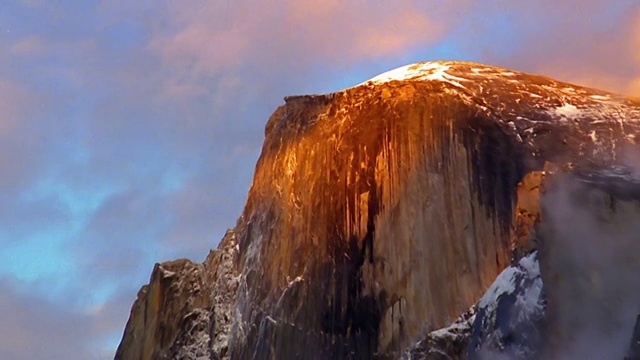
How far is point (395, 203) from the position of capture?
27.2m

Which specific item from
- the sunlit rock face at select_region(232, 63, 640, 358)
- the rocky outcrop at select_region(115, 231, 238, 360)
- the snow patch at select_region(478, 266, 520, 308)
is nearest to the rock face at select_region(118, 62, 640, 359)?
the sunlit rock face at select_region(232, 63, 640, 358)

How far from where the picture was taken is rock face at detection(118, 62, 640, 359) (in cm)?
2550

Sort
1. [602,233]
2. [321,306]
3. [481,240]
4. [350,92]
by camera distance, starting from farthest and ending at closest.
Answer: [350,92] < [321,306] < [481,240] < [602,233]

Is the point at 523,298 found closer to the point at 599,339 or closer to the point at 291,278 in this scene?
the point at 599,339

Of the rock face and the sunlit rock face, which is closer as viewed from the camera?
the rock face

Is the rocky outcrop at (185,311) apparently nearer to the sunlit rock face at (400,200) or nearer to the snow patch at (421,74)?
the sunlit rock face at (400,200)

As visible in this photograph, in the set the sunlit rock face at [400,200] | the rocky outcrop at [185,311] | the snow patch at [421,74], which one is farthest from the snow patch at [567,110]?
the rocky outcrop at [185,311]

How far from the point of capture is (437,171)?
89.0ft

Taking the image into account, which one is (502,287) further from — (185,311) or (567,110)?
(185,311)

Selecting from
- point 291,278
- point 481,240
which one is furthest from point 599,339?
A: point 291,278

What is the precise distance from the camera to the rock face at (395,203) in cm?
2550

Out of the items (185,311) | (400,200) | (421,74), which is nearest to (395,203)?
(400,200)

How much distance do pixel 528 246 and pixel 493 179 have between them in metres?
6.07

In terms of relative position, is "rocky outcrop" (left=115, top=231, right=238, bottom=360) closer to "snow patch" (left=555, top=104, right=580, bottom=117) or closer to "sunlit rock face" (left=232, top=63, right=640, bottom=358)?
"sunlit rock face" (left=232, top=63, right=640, bottom=358)
